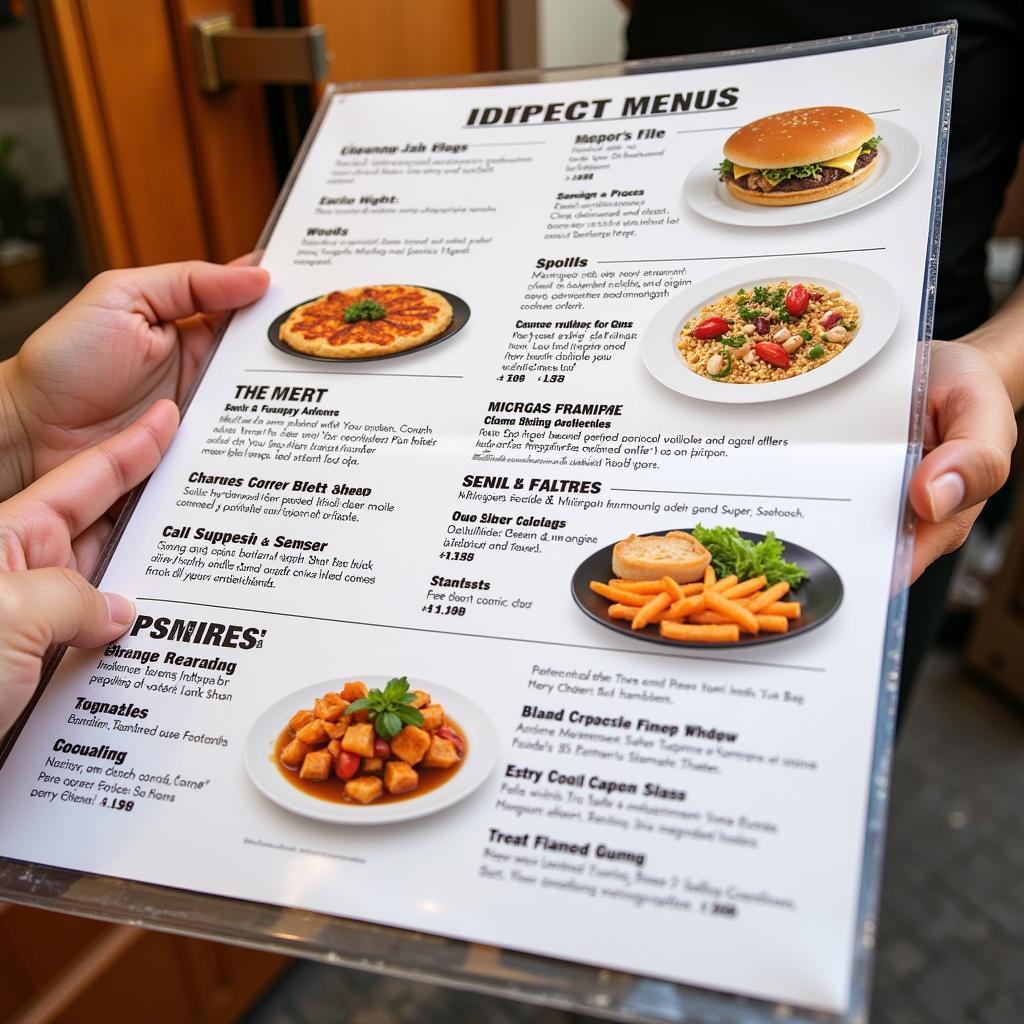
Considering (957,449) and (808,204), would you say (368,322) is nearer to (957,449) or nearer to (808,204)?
(808,204)

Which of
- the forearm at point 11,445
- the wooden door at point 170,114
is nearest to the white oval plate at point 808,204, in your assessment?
the forearm at point 11,445

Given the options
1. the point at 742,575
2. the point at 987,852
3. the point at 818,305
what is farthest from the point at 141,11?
the point at 987,852

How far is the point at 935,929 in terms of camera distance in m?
1.95

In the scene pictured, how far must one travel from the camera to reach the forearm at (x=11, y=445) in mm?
1090

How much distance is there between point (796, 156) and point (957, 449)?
0.31 metres

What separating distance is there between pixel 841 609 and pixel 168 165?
131cm

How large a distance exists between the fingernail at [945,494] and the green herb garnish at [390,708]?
1.36ft

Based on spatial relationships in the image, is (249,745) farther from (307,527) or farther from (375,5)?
(375,5)

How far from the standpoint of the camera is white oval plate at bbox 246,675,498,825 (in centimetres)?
67

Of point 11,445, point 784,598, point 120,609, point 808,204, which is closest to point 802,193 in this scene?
point 808,204

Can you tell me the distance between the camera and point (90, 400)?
110cm

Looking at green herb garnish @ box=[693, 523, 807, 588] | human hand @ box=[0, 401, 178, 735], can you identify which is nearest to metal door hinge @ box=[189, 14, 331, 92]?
human hand @ box=[0, 401, 178, 735]

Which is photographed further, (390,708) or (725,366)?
(725,366)

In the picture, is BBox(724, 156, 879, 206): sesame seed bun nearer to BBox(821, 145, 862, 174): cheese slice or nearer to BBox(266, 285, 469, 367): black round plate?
BBox(821, 145, 862, 174): cheese slice
